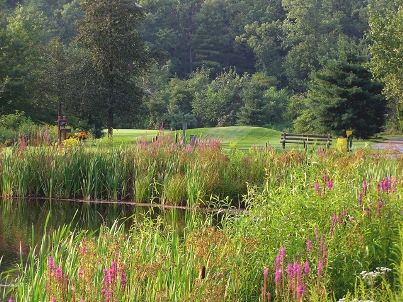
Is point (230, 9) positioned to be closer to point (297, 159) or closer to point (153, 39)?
point (153, 39)

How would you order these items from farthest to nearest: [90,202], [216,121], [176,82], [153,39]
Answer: [153,39] → [176,82] → [216,121] → [90,202]

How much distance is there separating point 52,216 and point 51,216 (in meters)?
0.02

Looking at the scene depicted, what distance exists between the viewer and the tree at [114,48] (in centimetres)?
2744

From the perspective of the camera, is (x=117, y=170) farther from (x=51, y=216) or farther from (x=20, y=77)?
(x=20, y=77)

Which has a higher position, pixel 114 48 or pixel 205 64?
pixel 205 64

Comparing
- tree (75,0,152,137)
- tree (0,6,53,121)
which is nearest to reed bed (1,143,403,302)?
tree (75,0,152,137)

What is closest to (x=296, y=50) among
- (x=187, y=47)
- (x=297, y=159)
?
(x=187, y=47)

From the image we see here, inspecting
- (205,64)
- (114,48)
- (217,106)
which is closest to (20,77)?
(114,48)

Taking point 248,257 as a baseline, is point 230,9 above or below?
above

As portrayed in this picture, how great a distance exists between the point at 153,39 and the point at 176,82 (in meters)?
17.7

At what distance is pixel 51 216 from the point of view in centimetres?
1039

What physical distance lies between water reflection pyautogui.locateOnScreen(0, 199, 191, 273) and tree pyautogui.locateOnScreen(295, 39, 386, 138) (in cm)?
2414

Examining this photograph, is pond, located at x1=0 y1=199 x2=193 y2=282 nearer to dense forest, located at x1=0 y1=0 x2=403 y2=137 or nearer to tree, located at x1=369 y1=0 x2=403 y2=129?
dense forest, located at x1=0 y1=0 x2=403 y2=137

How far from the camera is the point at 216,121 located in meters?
48.8
